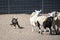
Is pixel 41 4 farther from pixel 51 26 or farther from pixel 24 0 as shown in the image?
pixel 51 26

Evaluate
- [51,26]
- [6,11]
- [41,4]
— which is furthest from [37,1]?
[51,26]

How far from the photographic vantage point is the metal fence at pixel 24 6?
1741cm

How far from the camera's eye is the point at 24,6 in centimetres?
1745

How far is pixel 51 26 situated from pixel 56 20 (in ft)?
1.26

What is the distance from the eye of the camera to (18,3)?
1747 centimetres

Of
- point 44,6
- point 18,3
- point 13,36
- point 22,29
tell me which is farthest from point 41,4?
point 13,36

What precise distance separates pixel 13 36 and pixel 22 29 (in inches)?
64.7

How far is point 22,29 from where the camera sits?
11.7 meters

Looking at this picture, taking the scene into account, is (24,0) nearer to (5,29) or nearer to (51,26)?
(5,29)

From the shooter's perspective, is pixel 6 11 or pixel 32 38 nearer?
pixel 32 38

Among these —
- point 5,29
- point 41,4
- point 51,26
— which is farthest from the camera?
point 41,4

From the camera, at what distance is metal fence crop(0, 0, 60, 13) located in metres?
17.4

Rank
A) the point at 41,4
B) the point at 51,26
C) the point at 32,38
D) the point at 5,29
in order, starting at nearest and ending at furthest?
the point at 32,38
the point at 51,26
the point at 5,29
the point at 41,4

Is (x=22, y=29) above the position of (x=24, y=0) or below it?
below
